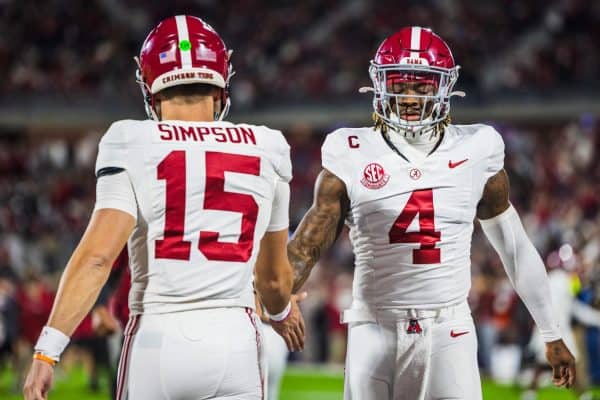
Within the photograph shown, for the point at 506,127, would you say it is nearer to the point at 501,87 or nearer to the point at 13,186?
the point at 501,87

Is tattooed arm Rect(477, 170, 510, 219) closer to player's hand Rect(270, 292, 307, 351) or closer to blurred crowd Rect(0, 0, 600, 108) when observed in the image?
player's hand Rect(270, 292, 307, 351)

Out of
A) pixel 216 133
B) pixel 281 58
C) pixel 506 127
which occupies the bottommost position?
pixel 216 133

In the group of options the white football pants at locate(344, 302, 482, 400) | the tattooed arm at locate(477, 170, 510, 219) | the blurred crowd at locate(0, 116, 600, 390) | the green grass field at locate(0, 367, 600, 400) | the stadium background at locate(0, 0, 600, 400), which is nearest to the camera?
the white football pants at locate(344, 302, 482, 400)

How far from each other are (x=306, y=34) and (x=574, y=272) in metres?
11.9

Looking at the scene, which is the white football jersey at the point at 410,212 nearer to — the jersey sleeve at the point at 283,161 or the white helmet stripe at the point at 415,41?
the white helmet stripe at the point at 415,41

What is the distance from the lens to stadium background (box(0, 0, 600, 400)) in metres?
13.4

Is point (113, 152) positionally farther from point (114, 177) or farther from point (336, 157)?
point (336, 157)

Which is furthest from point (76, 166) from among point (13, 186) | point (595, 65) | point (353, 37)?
point (595, 65)

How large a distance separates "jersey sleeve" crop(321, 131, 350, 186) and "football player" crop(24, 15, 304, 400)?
878mm

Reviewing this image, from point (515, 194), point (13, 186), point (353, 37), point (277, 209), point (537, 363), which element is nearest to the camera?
point (277, 209)

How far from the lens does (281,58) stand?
20.0 m

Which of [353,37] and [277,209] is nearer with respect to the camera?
[277,209]

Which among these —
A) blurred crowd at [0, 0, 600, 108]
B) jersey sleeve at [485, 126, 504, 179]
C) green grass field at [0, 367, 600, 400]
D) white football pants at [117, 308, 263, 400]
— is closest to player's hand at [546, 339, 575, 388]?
jersey sleeve at [485, 126, 504, 179]

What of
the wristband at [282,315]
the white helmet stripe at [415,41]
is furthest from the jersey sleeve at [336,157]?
the wristband at [282,315]
